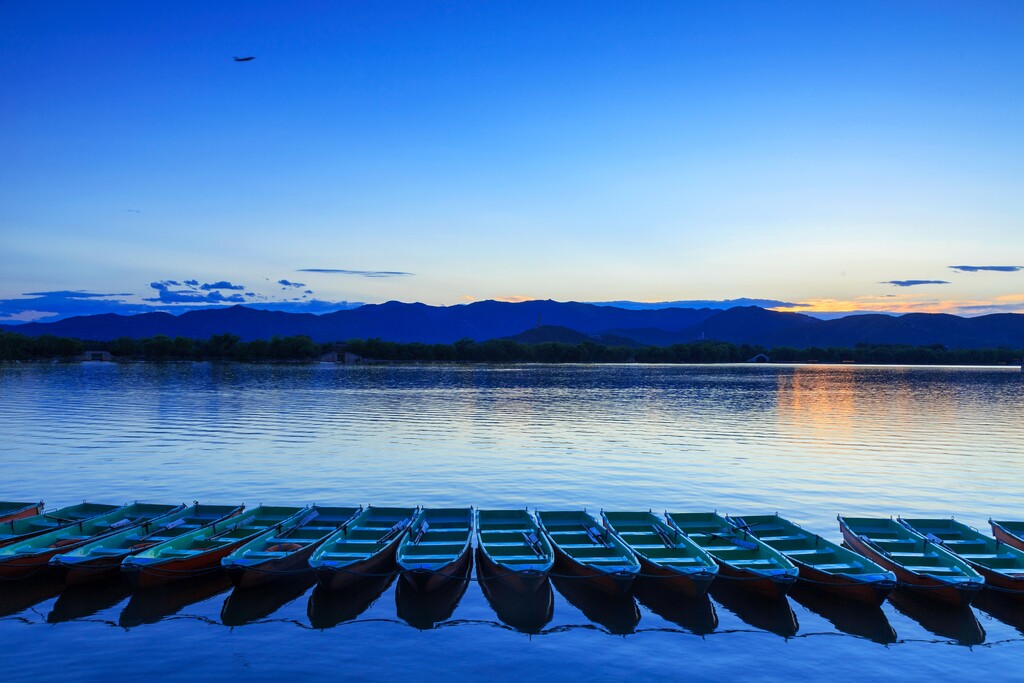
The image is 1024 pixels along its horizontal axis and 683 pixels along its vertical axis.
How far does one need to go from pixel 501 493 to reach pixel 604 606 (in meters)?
15.0

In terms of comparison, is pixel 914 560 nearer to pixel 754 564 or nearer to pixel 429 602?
pixel 754 564

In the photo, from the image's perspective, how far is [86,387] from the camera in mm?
103375

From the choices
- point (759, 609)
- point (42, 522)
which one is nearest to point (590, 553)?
point (759, 609)

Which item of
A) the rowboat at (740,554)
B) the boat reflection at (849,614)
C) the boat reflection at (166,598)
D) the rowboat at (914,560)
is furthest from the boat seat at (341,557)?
the rowboat at (914,560)

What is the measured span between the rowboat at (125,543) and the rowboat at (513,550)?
386 inches

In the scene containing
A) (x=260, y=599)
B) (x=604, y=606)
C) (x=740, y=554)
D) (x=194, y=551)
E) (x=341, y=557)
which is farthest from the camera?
(x=740, y=554)

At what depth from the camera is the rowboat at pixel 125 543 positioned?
67.4 feet

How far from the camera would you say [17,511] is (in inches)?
1003

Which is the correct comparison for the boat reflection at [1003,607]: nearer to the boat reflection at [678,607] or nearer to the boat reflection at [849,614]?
the boat reflection at [849,614]

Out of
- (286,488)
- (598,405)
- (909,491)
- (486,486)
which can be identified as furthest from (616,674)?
(598,405)

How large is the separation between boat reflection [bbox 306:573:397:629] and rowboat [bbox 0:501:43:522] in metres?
12.8

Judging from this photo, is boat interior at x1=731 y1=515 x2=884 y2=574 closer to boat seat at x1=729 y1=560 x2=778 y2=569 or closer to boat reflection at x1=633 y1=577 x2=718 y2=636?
boat seat at x1=729 y1=560 x2=778 y2=569

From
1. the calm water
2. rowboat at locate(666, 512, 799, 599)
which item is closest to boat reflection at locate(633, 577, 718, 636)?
the calm water

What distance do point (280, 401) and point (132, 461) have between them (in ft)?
147
